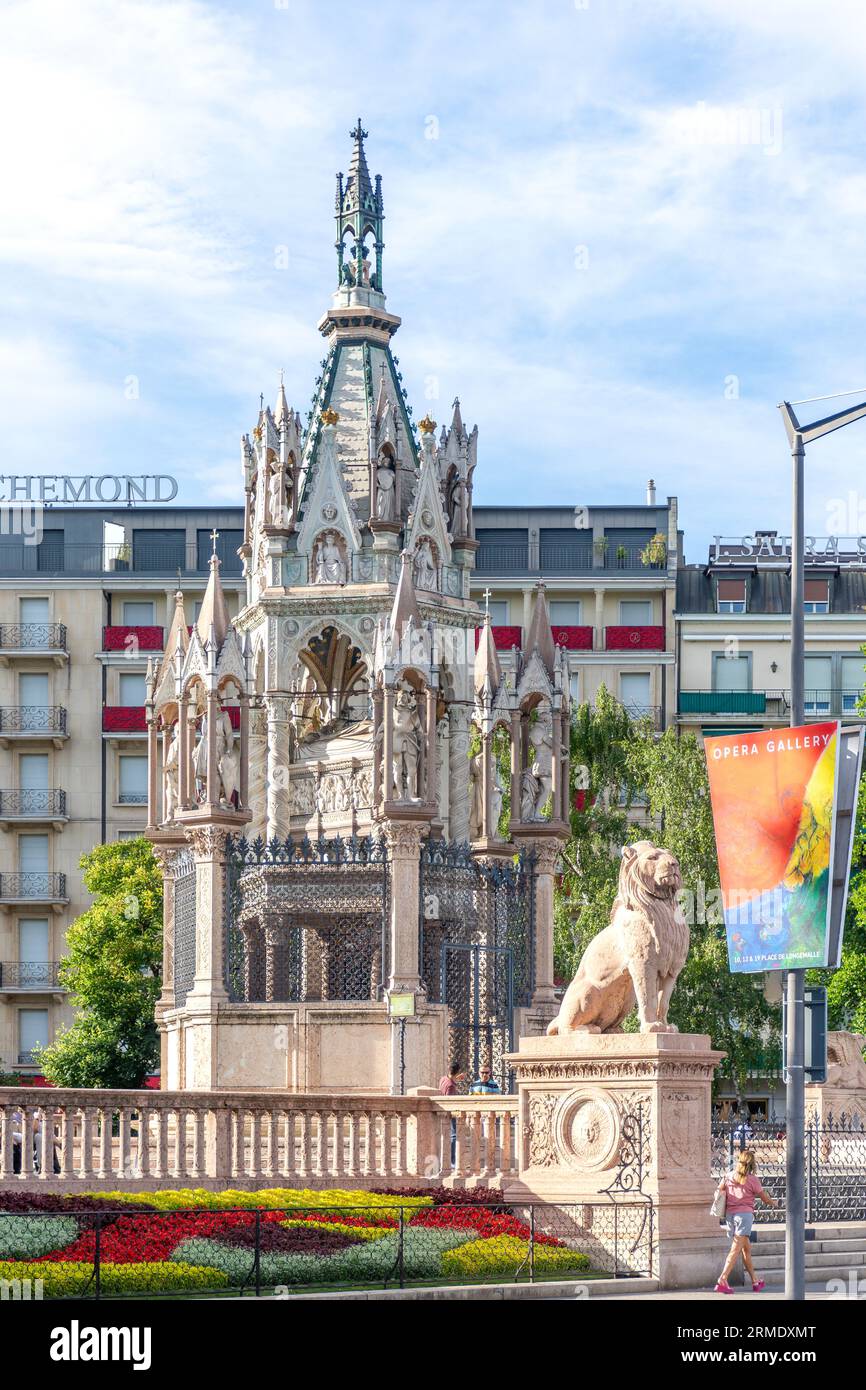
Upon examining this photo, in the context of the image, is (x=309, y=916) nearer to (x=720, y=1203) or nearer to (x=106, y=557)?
(x=720, y=1203)

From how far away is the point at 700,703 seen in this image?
80250 millimetres

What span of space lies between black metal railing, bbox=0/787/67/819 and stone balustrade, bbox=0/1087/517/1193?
4766 cm

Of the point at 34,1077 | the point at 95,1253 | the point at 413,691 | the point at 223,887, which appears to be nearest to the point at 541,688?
the point at 413,691

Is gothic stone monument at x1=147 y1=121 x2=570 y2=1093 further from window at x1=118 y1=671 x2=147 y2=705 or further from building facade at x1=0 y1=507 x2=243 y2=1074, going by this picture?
window at x1=118 y1=671 x2=147 y2=705

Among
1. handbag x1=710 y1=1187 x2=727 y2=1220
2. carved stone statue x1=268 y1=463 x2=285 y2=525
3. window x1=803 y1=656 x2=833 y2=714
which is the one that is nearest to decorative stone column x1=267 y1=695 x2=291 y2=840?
carved stone statue x1=268 y1=463 x2=285 y2=525

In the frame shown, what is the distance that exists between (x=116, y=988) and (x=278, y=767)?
26888mm

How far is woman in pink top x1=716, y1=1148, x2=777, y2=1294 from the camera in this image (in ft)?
88.7

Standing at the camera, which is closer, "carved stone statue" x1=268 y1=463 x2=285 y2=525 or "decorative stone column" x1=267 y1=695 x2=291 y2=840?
"decorative stone column" x1=267 y1=695 x2=291 y2=840

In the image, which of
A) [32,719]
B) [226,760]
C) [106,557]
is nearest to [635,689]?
[106,557]

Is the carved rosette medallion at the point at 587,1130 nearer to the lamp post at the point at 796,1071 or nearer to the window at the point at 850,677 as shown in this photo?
the lamp post at the point at 796,1071

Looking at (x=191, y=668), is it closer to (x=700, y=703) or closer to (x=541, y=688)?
(x=541, y=688)

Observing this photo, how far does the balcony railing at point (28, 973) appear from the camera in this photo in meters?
78.3

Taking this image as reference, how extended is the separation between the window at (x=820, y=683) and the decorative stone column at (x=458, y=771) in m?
41.4
